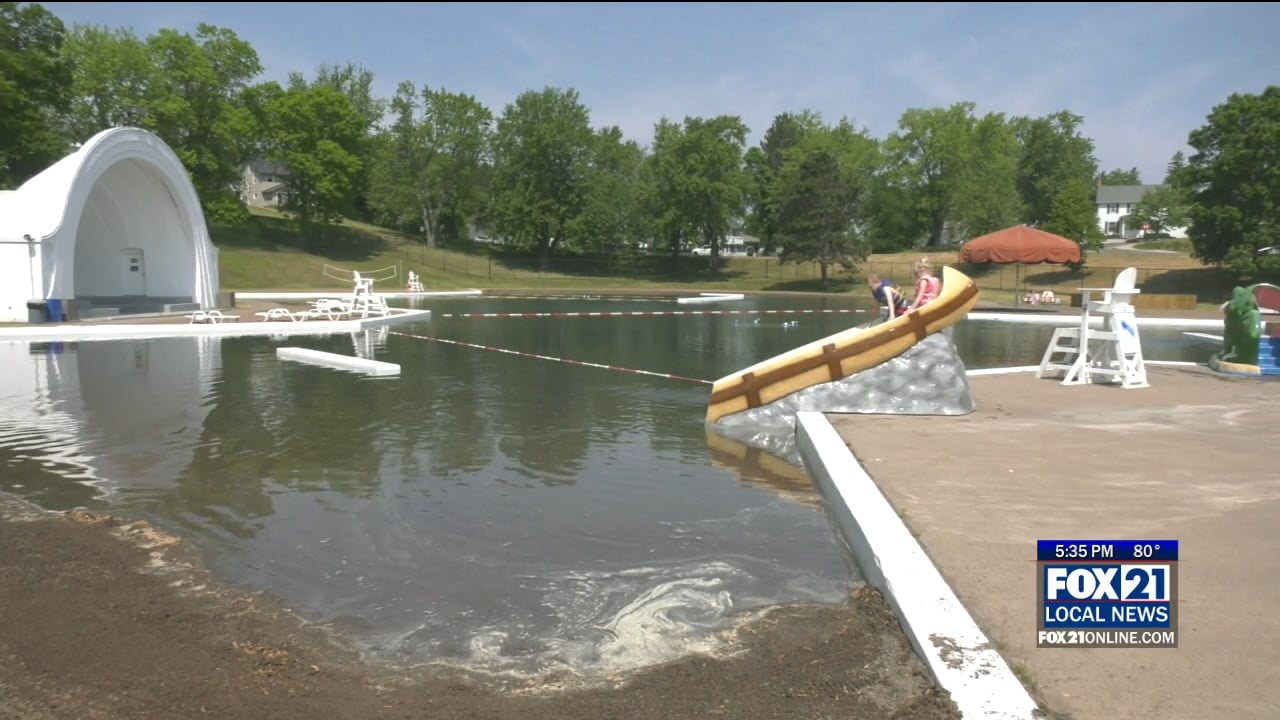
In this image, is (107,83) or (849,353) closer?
(849,353)

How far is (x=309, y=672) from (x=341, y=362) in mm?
12885

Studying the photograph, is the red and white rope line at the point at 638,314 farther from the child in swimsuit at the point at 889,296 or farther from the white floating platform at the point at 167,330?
the child in swimsuit at the point at 889,296

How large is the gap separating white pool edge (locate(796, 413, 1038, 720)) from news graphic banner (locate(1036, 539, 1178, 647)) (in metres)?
0.38

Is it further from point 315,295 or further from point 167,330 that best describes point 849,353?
point 315,295

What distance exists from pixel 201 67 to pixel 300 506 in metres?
61.4

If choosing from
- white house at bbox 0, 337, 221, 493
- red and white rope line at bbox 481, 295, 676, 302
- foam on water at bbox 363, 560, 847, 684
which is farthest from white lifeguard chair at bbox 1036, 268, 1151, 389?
red and white rope line at bbox 481, 295, 676, 302

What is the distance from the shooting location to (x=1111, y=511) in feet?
18.8

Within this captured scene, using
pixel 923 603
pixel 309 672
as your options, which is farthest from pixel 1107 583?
pixel 309 672

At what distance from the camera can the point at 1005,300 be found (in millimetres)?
43500

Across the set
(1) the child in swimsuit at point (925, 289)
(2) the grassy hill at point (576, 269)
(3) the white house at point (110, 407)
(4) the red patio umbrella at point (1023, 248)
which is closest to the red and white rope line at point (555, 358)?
(1) the child in swimsuit at point (925, 289)

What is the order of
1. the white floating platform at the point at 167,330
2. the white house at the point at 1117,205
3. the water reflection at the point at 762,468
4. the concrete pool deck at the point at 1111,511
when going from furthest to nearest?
the white house at the point at 1117,205
the white floating platform at the point at 167,330
the water reflection at the point at 762,468
the concrete pool deck at the point at 1111,511

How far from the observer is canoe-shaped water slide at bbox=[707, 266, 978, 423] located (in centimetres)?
980

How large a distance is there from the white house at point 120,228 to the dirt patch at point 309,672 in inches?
976

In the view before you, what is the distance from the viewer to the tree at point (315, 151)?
6253cm
